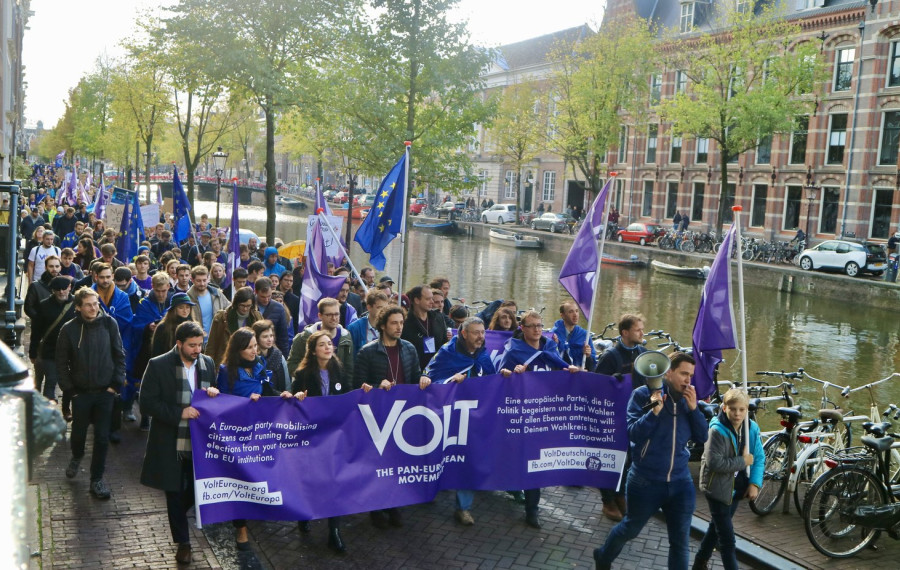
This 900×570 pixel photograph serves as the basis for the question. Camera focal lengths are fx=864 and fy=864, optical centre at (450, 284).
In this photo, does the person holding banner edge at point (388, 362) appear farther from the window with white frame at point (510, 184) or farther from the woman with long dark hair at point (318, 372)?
the window with white frame at point (510, 184)

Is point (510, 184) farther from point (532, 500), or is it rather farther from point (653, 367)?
point (653, 367)

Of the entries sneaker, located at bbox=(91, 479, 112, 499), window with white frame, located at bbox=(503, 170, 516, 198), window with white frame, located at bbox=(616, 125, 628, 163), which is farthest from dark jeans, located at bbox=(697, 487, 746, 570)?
window with white frame, located at bbox=(503, 170, 516, 198)

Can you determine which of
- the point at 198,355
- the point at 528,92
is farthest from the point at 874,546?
the point at 528,92

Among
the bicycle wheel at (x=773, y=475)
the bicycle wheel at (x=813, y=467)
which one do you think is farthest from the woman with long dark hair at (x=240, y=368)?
the bicycle wheel at (x=813, y=467)

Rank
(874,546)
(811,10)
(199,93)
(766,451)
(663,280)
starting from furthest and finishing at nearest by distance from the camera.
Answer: (811,10) → (663,280) → (199,93) → (766,451) → (874,546)

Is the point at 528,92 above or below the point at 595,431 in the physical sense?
above

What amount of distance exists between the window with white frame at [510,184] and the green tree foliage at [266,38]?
48093mm

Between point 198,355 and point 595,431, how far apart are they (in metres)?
3.24

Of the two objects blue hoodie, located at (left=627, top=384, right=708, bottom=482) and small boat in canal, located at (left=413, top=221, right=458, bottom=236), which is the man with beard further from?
small boat in canal, located at (left=413, top=221, right=458, bottom=236)

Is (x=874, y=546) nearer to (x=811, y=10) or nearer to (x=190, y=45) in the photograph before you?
(x=190, y=45)

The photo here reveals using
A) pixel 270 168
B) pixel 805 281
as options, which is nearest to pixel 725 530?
pixel 270 168

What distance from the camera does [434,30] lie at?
59.5 feet

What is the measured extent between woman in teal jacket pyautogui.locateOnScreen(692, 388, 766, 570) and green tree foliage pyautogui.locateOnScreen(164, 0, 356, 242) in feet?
47.6

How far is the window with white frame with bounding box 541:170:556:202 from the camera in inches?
2461
